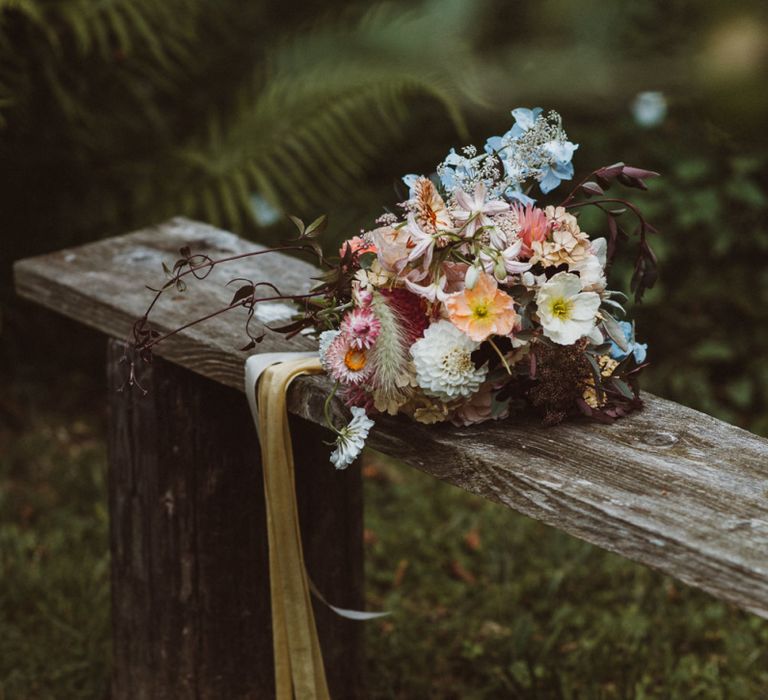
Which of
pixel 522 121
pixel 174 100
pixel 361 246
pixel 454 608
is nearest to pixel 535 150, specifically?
pixel 522 121

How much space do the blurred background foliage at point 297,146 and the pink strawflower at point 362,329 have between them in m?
1.61

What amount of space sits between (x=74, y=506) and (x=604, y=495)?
7.86 feet

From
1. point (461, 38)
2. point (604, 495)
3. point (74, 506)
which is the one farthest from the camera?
point (461, 38)

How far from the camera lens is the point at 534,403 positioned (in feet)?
4.80

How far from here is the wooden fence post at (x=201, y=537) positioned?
2045 millimetres

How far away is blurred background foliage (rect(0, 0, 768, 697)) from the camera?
3.28 metres

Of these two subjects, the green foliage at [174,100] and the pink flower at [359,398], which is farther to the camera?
the green foliage at [174,100]

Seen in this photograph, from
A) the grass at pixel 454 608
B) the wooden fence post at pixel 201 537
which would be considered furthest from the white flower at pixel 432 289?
the grass at pixel 454 608

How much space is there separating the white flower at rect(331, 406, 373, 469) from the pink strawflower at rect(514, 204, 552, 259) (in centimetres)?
30

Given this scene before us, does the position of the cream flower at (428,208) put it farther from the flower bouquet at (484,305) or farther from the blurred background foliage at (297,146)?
the blurred background foliage at (297,146)

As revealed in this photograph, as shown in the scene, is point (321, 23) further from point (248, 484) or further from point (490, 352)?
point (490, 352)

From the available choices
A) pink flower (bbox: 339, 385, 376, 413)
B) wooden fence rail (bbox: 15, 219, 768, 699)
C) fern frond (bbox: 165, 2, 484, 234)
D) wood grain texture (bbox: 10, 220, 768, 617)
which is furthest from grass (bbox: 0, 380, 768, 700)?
pink flower (bbox: 339, 385, 376, 413)

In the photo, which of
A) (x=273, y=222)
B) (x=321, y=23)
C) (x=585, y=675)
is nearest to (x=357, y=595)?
(x=585, y=675)

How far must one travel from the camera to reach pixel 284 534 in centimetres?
169
